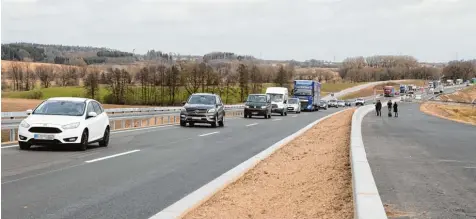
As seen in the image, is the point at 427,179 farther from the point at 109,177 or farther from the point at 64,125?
the point at 64,125

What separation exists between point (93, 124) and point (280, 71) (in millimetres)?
127783

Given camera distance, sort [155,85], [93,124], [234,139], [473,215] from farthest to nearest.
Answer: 1. [155,85]
2. [234,139]
3. [93,124]
4. [473,215]

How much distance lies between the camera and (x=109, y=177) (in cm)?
1105

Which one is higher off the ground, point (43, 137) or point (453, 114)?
point (43, 137)

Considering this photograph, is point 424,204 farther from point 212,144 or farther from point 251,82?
point 251,82

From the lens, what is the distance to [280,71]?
5645 inches

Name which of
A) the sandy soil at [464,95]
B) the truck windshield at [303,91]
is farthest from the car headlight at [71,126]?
Answer: the sandy soil at [464,95]

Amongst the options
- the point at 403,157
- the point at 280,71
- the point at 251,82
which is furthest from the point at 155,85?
the point at 403,157

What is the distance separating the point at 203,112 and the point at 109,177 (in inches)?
754

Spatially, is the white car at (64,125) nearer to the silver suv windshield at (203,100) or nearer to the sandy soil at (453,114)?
the silver suv windshield at (203,100)

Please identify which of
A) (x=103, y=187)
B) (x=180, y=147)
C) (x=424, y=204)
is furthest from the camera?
(x=180, y=147)

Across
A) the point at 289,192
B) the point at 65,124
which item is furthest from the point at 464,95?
the point at 289,192

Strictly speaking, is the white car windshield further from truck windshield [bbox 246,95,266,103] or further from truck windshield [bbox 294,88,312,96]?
truck windshield [bbox 294,88,312,96]

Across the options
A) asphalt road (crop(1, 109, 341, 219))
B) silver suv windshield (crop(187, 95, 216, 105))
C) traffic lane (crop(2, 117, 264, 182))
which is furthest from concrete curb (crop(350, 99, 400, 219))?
silver suv windshield (crop(187, 95, 216, 105))
